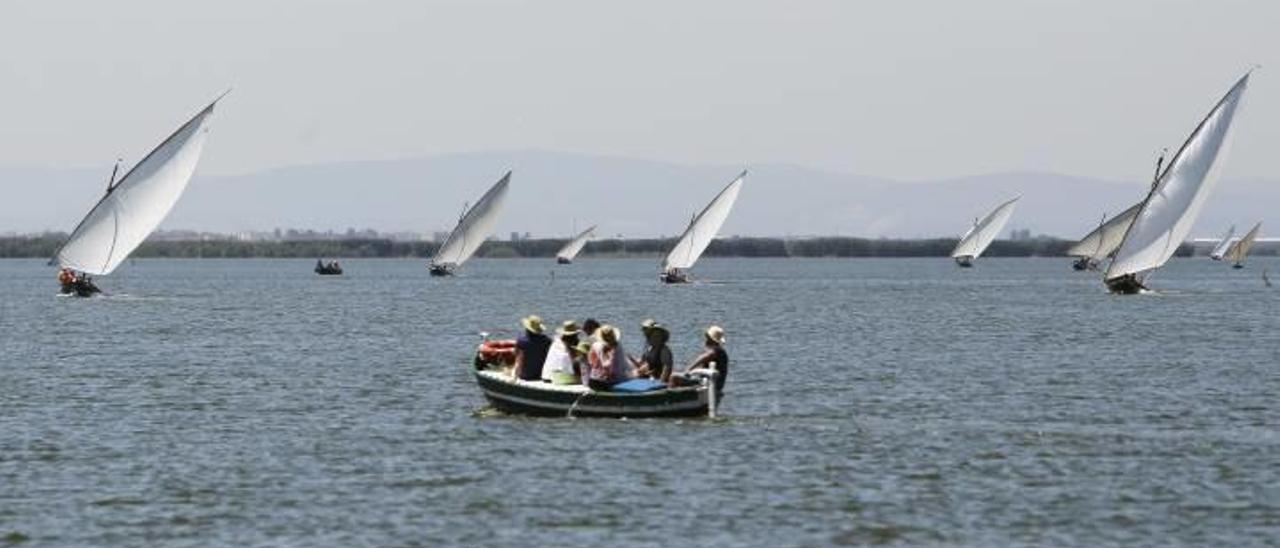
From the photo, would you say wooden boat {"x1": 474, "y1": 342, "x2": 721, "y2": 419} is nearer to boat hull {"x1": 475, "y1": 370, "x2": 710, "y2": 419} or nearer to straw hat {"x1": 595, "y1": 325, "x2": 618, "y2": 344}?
boat hull {"x1": 475, "y1": 370, "x2": 710, "y2": 419}

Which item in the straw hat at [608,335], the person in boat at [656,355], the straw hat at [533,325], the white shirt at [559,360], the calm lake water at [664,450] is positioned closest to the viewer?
the calm lake water at [664,450]

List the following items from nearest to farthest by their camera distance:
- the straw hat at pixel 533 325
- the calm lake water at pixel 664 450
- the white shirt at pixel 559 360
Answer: the calm lake water at pixel 664 450 → the straw hat at pixel 533 325 → the white shirt at pixel 559 360

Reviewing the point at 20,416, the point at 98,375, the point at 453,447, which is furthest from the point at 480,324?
the point at 453,447

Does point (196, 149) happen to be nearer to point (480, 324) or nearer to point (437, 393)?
point (480, 324)

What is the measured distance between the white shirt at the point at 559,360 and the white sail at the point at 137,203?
263 ft

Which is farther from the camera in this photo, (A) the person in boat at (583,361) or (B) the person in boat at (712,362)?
(A) the person in boat at (583,361)

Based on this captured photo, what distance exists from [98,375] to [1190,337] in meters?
46.0

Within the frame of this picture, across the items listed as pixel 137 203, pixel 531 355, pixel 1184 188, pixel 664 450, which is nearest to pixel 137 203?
pixel 137 203

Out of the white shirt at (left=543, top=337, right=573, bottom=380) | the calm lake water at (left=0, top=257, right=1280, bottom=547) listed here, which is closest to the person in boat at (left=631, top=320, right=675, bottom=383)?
the calm lake water at (left=0, top=257, right=1280, bottom=547)

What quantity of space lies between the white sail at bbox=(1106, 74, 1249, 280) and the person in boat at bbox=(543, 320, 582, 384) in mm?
81803

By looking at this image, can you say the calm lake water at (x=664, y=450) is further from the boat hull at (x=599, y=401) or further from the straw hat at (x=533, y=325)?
the straw hat at (x=533, y=325)

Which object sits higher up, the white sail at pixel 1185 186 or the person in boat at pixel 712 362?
the white sail at pixel 1185 186

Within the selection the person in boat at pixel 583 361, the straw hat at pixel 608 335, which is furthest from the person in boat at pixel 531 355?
the straw hat at pixel 608 335

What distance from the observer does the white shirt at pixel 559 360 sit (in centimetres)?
5344
